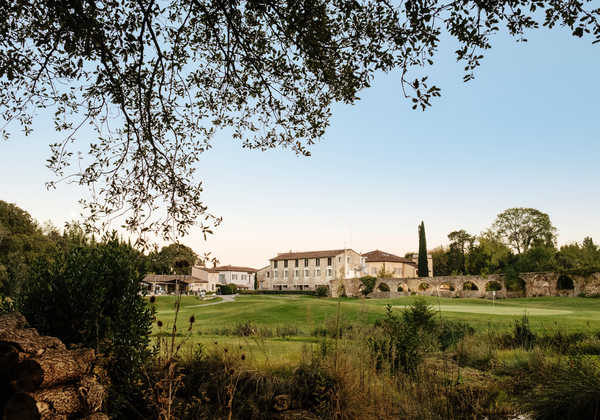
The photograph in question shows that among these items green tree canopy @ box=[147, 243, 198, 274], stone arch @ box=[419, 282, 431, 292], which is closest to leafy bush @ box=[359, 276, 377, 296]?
stone arch @ box=[419, 282, 431, 292]

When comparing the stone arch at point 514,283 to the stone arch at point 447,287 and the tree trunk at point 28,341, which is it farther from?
the tree trunk at point 28,341

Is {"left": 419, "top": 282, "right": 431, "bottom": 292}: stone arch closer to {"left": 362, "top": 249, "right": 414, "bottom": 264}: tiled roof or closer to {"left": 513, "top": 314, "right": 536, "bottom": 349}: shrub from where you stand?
{"left": 362, "top": 249, "right": 414, "bottom": 264}: tiled roof

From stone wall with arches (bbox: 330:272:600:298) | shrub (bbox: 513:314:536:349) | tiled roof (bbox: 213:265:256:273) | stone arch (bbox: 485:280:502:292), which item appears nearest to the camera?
shrub (bbox: 513:314:536:349)

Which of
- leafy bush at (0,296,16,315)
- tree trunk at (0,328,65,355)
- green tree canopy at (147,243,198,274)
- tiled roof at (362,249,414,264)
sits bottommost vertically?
tree trunk at (0,328,65,355)

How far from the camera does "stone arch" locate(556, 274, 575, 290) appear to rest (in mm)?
Result: 36406

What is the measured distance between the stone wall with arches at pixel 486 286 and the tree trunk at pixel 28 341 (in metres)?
25.2

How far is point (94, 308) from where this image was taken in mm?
4473

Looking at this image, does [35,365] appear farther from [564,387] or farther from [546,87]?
[546,87]

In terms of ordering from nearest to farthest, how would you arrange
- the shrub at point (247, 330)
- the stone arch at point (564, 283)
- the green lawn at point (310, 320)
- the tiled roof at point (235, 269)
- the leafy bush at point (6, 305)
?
the leafy bush at point (6, 305), the green lawn at point (310, 320), the shrub at point (247, 330), the stone arch at point (564, 283), the tiled roof at point (235, 269)

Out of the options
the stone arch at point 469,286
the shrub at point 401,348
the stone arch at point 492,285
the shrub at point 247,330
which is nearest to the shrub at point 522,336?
the shrub at point 401,348

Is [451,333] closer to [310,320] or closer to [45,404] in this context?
[310,320]

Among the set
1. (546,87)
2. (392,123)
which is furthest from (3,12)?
(546,87)

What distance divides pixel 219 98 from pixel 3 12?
3.54 metres

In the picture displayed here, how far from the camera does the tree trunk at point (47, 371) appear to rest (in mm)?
3402
